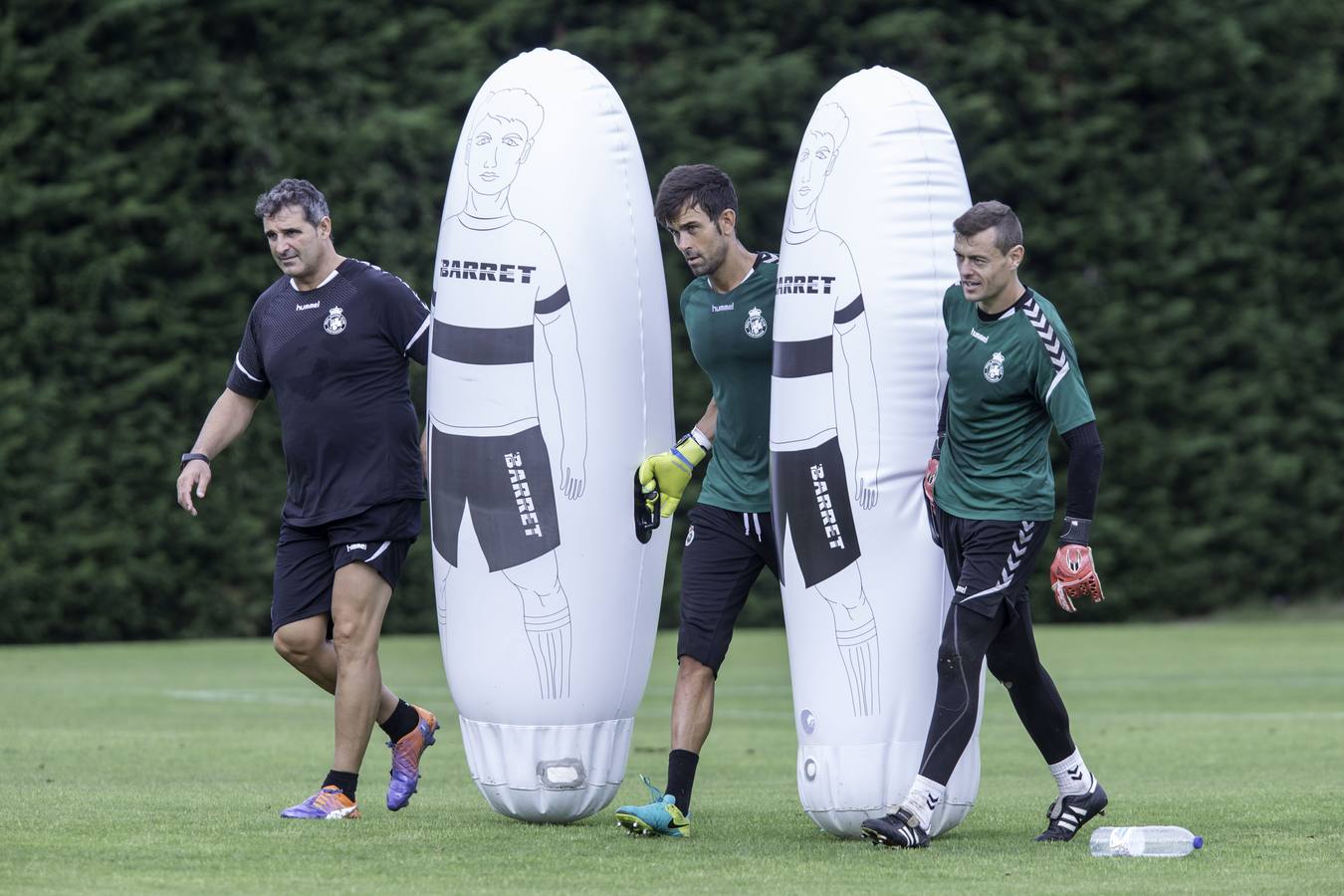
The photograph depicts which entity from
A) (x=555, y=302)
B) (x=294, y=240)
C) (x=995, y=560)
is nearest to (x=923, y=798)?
(x=995, y=560)

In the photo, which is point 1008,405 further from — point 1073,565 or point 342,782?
point 342,782

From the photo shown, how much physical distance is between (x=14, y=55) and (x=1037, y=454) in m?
10.5

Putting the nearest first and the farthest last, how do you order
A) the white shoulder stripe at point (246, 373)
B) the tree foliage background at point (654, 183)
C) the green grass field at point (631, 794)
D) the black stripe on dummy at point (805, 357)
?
the green grass field at point (631, 794) < the black stripe on dummy at point (805, 357) < the white shoulder stripe at point (246, 373) < the tree foliage background at point (654, 183)

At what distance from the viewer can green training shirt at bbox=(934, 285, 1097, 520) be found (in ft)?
20.2

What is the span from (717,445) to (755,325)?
466mm

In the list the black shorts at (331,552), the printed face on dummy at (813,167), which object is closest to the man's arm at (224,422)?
the black shorts at (331,552)

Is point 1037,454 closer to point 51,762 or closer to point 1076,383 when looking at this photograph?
point 1076,383

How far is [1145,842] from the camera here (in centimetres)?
602

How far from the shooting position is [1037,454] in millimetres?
6359

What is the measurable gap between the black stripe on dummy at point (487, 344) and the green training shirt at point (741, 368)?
562 millimetres

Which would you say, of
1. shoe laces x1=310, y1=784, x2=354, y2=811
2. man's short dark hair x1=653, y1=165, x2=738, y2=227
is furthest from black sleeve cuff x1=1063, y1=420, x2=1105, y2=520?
shoe laces x1=310, y1=784, x2=354, y2=811

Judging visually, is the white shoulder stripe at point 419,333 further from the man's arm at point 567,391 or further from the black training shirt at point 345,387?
the man's arm at point 567,391

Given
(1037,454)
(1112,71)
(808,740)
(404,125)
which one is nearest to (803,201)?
(1037,454)

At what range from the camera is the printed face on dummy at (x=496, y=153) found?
276 inches
